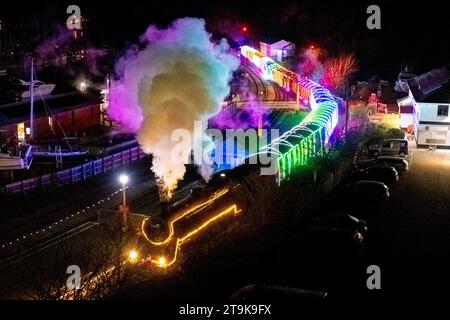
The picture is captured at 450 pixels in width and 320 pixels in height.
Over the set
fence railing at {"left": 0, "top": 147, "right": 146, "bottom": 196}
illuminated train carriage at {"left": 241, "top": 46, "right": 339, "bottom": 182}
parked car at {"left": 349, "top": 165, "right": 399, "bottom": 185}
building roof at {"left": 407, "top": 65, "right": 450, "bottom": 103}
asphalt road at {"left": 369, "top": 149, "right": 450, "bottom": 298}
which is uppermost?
building roof at {"left": 407, "top": 65, "right": 450, "bottom": 103}

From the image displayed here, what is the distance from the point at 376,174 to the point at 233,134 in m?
7.37

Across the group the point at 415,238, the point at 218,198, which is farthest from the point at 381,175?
the point at 218,198

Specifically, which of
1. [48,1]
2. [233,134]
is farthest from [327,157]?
[48,1]

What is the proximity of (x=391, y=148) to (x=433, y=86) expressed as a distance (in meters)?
9.57

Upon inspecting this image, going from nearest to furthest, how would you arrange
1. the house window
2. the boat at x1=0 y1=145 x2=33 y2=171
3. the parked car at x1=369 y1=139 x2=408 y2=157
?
1. the boat at x1=0 y1=145 x2=33 y2=171
2. the parked car at x1=369 y1=139 x2=408 y2=157
3. the house window

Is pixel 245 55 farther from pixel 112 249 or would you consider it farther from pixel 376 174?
pixel 112 249

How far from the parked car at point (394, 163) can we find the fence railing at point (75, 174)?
1289 centimetres

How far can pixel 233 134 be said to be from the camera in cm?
2725

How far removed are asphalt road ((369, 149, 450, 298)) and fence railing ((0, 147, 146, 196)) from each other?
13.2 m

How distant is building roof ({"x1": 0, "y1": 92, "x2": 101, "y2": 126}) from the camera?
29.5m

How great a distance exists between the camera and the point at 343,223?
19.0 meters

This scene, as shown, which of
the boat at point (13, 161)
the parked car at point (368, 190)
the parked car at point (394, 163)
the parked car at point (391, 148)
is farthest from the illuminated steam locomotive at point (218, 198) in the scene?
the boat at point (13, 161)

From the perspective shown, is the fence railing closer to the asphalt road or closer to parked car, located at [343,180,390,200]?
parked car, located at [343,180,390,200]

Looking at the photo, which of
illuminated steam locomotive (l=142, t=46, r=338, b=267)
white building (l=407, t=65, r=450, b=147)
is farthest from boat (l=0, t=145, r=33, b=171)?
white building (l=407, t=65, r=450, b=147)
